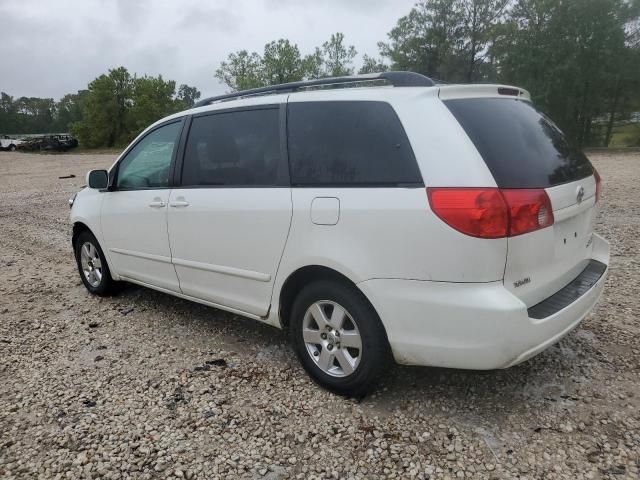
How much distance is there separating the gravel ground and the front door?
19.9 inches

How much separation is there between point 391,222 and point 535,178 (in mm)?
743

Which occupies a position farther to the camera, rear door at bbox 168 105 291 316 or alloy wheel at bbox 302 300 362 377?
rear door at bbox 168 105 291 316

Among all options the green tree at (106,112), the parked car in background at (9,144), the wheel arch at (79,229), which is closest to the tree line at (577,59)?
the wheel arch at (79,229)

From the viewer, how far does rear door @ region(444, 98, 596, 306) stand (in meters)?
2.38

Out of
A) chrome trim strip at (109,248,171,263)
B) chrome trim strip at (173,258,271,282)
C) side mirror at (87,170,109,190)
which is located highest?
side mirror at (87,170,109,190)

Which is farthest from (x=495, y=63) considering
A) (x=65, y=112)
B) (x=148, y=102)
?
(x=65, y=112)

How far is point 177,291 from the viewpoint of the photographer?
13.0ft

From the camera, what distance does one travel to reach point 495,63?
2975 cm

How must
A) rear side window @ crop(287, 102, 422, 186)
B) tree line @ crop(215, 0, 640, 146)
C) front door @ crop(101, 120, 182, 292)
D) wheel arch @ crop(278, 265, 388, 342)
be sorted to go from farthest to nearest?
1. tree line @ crop(215, 0, 640, 146)
2. front door @ crop(101, 120, 182, 292)
3. wheel arch @ crop(278, 265, 388, 342)
4. rear side window @ crop(287, 102, 422, 186)

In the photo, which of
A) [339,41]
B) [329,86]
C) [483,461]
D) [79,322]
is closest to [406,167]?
[329,86]

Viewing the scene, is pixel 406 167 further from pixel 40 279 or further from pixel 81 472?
pixel 40 279

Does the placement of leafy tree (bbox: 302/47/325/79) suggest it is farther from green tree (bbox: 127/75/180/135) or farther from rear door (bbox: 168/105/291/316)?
rear door (bbox: 168/105/291/316)

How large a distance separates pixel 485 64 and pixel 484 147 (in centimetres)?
3939

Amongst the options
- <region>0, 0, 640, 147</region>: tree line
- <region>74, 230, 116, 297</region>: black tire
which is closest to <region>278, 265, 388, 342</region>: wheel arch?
<region>74, 230, 116, 297</region>: black tire
